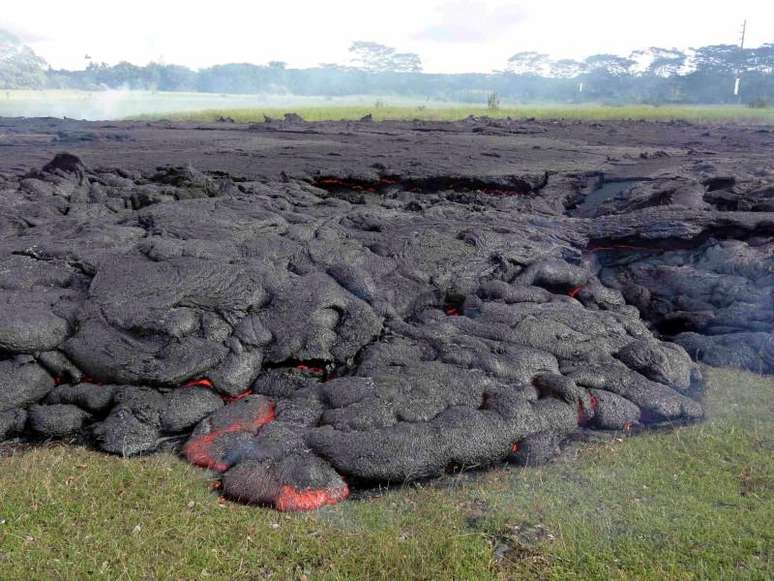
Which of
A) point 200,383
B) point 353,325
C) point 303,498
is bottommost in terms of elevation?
point 303,498

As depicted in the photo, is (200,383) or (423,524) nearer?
(423,524)

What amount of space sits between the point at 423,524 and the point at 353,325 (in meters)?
3.19

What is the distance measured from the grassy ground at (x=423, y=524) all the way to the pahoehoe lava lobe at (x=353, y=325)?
14.4 inches

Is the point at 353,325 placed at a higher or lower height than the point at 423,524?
higher

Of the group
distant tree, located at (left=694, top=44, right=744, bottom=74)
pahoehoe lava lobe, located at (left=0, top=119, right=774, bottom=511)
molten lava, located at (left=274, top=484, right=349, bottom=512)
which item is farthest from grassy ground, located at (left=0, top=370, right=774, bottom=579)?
distant tree, located at (left=694, top=44, right=744, bottom=74)

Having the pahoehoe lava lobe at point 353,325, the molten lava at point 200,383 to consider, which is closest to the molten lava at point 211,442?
the pahoehoe lava lobe at point 353,325

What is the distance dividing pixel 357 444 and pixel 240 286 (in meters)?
2.93

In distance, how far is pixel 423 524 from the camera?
18.3 feet

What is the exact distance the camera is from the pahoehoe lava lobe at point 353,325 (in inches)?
267

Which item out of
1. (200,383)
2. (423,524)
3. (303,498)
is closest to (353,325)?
(200,383)

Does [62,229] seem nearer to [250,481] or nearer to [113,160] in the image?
[250,481]

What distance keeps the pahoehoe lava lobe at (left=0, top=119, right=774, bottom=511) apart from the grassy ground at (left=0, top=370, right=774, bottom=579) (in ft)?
1.20

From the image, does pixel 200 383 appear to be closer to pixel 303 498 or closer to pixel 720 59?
pixel 303 498

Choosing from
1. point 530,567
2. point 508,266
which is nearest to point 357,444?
point 530,567
